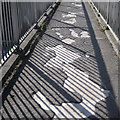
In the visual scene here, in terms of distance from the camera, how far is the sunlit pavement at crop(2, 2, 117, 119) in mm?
3379

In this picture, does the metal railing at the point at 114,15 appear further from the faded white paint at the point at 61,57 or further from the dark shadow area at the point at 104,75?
the faded white paint at the point at 61,57

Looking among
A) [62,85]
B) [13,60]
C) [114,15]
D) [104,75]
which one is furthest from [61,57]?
[114,15]

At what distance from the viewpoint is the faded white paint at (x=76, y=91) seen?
3.35 meters

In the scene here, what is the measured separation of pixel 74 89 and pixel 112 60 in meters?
1.57

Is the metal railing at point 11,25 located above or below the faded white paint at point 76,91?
above

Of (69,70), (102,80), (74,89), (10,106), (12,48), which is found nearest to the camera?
(10,106)

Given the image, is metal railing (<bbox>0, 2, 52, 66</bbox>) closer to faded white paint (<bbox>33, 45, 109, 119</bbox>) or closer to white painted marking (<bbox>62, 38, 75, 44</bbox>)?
faded white paint (<bbox>33, 45, 109, 119</bbox>)

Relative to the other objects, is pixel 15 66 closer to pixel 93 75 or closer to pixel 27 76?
pixel 27 76

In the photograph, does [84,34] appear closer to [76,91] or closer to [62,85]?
[62,85]

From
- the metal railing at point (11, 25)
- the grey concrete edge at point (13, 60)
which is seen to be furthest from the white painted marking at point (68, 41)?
the metal railing at point (11, 25)

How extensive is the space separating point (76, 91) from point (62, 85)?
0.32 metres

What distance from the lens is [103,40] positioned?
6699mm

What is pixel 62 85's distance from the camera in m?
4.12

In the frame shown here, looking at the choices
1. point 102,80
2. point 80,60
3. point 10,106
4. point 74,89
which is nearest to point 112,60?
point 80,60
